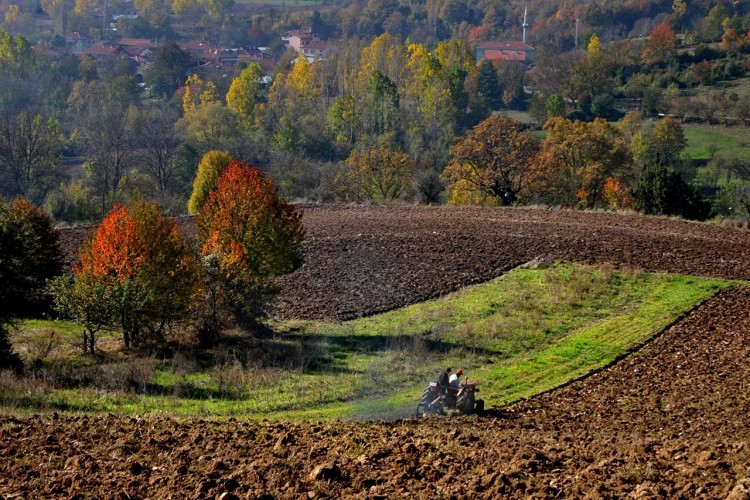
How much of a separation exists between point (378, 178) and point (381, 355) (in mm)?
43401

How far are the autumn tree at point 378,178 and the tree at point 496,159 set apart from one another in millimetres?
12044

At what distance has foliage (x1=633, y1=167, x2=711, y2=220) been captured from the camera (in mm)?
47594

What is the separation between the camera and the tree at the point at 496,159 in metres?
54.6

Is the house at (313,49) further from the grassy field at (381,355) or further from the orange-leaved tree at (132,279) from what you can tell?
the orange-leaved tree at (132,279)

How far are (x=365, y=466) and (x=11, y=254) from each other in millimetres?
17526

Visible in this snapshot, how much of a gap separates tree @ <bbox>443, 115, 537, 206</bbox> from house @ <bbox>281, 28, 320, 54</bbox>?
399ft

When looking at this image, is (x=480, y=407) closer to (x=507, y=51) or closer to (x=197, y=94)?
(x=197, y=94)

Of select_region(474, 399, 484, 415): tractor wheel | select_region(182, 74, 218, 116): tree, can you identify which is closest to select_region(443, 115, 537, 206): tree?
select_region(474, 399, 484, 415): tractor wheel

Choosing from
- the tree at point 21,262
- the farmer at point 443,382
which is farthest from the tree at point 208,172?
the farmer at point 443,382

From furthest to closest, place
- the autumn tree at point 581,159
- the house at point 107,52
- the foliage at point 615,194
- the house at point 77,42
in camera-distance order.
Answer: the house at point 77,42 < the house at point 107,52 < the foliage at point 615,194 < the autumn tree at point 581,159

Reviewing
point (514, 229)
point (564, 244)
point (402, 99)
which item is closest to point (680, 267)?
point (564, 244)

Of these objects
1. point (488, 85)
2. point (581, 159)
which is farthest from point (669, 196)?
point (488, 85)

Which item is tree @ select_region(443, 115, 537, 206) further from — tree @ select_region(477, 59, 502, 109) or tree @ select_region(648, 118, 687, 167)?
tree @ select_region(477, 59, 502, 109)

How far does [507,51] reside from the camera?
160m
